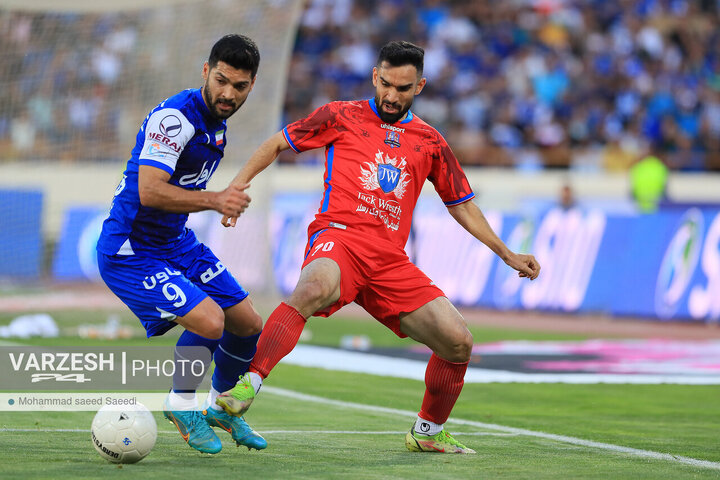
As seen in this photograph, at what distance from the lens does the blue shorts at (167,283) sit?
6.04 metres

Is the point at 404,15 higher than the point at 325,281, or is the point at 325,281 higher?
the point at 404,15

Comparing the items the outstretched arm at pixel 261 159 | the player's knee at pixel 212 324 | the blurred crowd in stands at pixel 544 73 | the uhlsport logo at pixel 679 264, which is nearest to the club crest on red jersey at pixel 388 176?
the outstretched arm at pixel 261 159

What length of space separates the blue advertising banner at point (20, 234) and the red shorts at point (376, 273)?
11268 mm

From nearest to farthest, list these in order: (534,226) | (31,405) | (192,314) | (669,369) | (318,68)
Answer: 1. (192,314)
2. (31,405)
3. (669,369)
4. (534,226)
5. (318,68)

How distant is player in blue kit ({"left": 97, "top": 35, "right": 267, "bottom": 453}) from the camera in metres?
5.86

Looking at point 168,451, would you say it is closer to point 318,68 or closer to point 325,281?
point 325,281

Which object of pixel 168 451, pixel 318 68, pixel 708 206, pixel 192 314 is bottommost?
pixel 168 451

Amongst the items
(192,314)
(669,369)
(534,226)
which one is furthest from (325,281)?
(534,226)

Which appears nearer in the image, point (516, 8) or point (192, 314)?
point (192, 314)

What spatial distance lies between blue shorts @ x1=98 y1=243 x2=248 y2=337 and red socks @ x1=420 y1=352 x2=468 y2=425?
123cm

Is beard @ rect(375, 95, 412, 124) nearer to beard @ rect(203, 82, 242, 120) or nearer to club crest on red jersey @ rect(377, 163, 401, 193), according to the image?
club crest on red jersey @ rect(377, 163, 401, 193)

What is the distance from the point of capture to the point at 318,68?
26750mm

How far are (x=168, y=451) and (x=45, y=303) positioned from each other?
1117 centimetres

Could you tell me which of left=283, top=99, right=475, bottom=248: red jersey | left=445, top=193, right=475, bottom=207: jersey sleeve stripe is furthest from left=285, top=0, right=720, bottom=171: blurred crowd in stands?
left=283, top=99, right=475, bottom=248: red jersey
